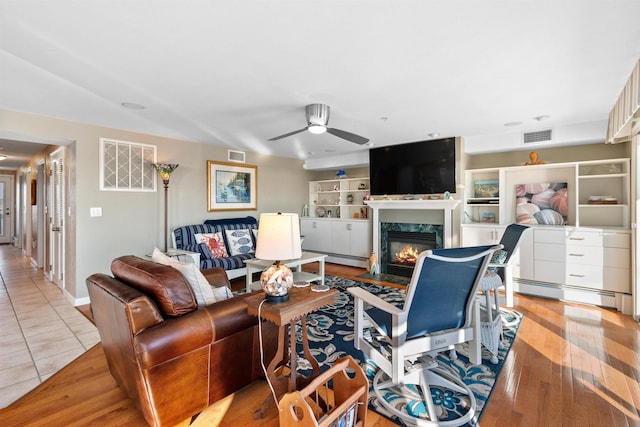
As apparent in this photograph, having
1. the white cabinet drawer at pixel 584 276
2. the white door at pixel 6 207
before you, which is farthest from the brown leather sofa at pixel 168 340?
the white door at pixel 6 207

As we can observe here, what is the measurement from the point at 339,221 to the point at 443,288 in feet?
14.7

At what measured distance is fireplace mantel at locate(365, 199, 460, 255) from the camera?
4672 mm

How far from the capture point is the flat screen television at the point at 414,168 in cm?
468

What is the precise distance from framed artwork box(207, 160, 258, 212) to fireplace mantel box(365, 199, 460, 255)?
219 cm

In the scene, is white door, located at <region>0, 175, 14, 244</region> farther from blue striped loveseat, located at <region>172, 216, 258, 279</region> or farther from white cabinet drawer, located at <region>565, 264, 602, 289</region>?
white cabinet drawer, located at <region>565, 264, 602, 289</region>

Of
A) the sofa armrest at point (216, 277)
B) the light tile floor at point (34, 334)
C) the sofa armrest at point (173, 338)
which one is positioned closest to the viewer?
the sofa armrest at point (173, 338)

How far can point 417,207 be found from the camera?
4965 mm

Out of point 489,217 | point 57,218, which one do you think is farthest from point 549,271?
point 57,218

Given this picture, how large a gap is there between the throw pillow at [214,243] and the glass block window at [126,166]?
0.98 m

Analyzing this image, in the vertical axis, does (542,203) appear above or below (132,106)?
below

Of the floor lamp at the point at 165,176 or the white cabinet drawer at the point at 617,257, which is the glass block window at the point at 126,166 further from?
the white cabinet drawer at the point at 617,257

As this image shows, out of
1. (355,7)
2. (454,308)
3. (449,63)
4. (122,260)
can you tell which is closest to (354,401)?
(454,308)

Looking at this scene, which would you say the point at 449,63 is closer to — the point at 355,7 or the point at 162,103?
the point at 355,7

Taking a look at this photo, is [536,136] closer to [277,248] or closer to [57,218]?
[277,248]
